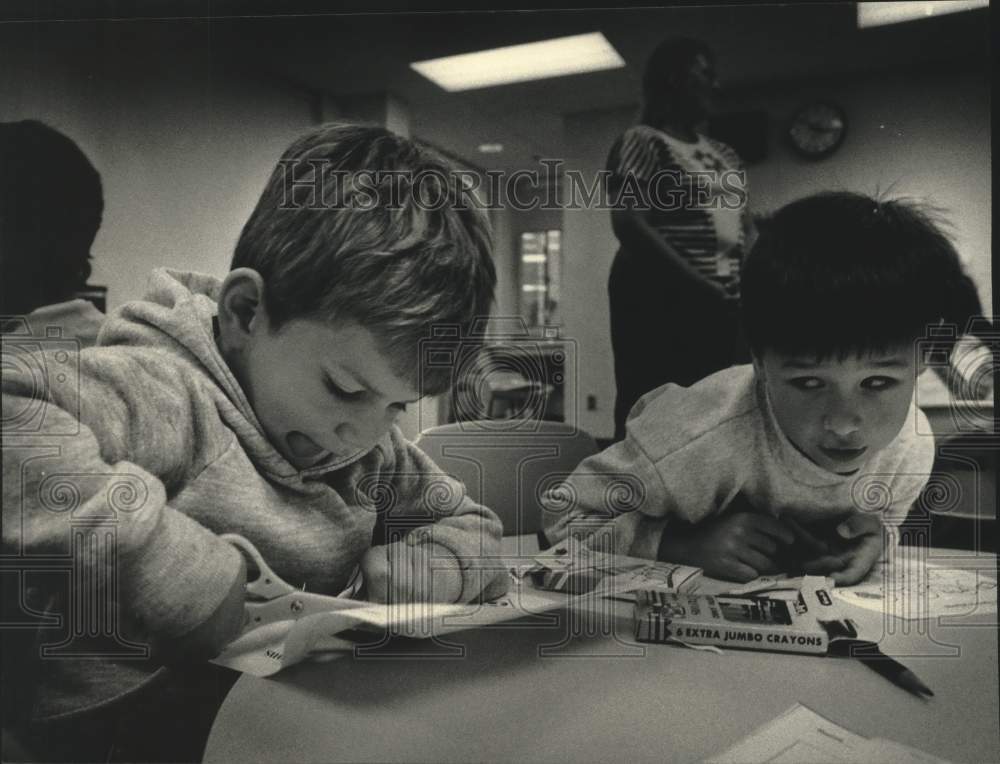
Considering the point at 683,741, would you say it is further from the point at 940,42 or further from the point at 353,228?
the point at 940,42

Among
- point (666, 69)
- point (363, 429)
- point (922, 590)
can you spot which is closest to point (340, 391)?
point (363, 429)

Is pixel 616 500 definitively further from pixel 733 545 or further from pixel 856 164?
pixel 856 164

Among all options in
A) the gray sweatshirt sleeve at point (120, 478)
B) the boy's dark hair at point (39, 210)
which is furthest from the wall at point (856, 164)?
the boy's dark hair at point (39, 210)

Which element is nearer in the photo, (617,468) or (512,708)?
(512,708)

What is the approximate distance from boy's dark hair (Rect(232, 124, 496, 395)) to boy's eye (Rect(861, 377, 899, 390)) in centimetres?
67

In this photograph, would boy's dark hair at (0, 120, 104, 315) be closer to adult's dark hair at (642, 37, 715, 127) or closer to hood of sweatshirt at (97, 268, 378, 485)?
hood of sweatshirt at (97, 268, 378, 485)

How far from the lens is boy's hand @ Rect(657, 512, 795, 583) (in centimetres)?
142

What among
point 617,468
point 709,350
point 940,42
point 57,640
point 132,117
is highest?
point 940,42

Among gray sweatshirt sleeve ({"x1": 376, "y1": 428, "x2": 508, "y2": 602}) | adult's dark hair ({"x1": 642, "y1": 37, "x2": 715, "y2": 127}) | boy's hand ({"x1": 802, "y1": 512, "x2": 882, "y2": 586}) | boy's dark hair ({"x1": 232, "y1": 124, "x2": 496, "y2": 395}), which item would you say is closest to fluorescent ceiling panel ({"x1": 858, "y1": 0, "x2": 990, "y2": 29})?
adult's dark hair ({"x1": 642, "y1": 37, "x2": 715, "y2": 127})

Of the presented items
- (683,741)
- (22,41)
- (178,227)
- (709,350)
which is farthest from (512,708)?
(22,41)

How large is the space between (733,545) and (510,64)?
3.12 feet

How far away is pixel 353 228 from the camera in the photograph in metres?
1.37

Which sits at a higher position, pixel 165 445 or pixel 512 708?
pixel 165 445

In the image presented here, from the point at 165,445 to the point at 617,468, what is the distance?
78 cm
